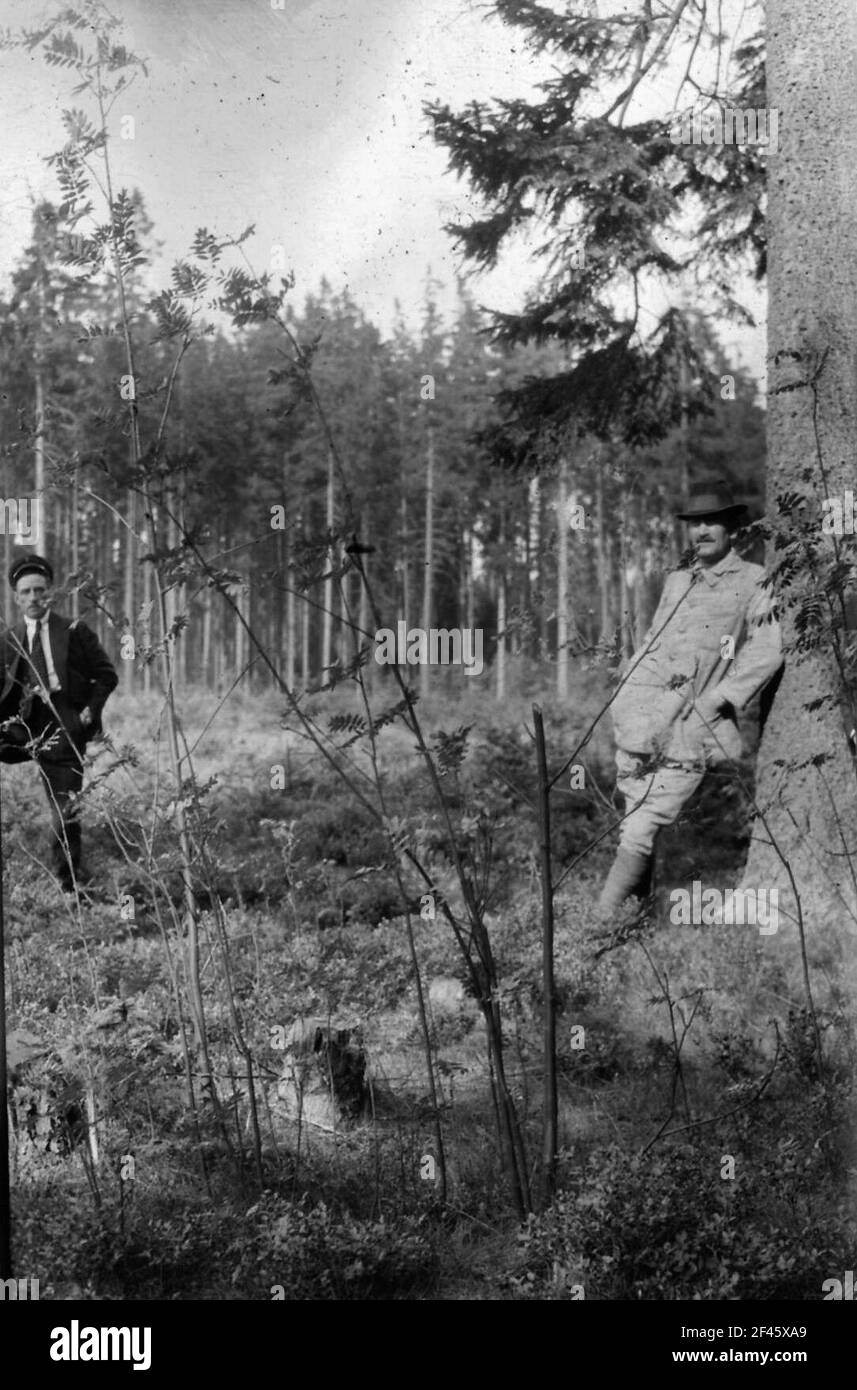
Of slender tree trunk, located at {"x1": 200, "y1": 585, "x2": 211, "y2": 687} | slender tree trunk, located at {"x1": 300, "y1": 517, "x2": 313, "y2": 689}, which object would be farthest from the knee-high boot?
slender tree trunk, located at {"x1": 200, "y1": 585, "x2": 211, "y2": 687}

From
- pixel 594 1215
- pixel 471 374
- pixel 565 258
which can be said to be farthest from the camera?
pixel 471 374

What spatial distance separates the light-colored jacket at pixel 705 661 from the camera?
18.0 feet

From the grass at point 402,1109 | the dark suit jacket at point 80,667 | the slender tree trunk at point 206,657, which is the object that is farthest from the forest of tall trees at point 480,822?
the slender tree trunk at point 206,657

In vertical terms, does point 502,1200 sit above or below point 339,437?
below

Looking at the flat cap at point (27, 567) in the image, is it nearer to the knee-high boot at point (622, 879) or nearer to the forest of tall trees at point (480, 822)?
the forest of tall trees at point (480, 822)

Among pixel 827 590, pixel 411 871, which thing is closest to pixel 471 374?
pixel 411 871

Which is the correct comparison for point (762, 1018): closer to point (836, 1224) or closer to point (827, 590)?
point (836, 1224)

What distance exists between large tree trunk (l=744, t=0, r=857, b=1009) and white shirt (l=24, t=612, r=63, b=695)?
11.0 ft

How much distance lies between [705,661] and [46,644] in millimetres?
3176

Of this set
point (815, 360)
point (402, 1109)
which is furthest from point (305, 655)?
point (402, 1109)

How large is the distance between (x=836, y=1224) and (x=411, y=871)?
3.35 meters

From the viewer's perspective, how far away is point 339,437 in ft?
31.0

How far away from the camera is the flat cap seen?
5.39 meters

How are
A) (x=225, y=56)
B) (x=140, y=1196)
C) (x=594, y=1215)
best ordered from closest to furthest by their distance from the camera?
(x=594, y=1215) < (x=140, y=1196) < (x=225, y=56)
